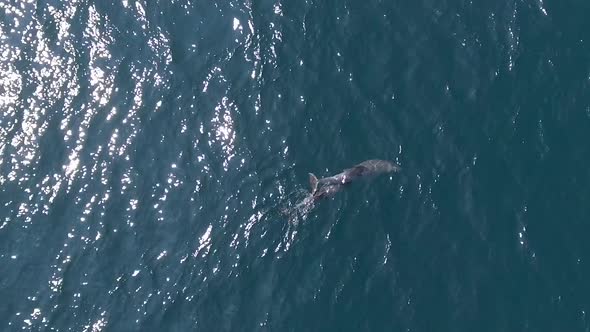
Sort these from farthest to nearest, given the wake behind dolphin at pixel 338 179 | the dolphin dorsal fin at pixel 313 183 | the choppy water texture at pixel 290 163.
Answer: the dolphin dorsal fin at pixel 313 183 < the wake behind dolphin at pixel 338 179 < the choppy water texture at pixel 290 163

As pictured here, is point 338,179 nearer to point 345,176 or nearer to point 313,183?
point 345,176

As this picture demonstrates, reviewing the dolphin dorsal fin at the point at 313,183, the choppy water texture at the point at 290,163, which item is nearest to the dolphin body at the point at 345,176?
the dolphin dorsal fin at the point at 313,183

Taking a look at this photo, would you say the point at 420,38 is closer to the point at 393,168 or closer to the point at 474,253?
the point at 393,168

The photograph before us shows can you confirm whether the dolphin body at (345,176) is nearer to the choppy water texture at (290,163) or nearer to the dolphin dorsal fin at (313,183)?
the dolphin dorsal fin at (313,183)

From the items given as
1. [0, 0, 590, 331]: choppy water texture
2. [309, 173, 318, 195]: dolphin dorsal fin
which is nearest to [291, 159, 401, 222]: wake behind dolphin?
[309, 173, 318, 195]: dolphin dorsal fin

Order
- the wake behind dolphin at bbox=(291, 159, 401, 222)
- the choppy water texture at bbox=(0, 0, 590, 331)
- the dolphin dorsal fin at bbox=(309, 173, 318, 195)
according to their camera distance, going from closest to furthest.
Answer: the choppy water texture at bbox=(0, 0, 590, 331), the wake behind dolphin at bbox=(291, 159, 401, 222), the dolphin dorsal fin at bbox=(309, 173, 318, 195)

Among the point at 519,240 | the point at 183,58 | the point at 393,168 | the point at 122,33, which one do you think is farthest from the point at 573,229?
the point at 122,33

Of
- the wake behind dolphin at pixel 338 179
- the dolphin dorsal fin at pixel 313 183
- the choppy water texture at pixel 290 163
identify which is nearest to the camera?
the choppy water texture at pixel 290 163

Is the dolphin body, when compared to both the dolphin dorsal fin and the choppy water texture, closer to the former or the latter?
the dolphin dorsal fin
